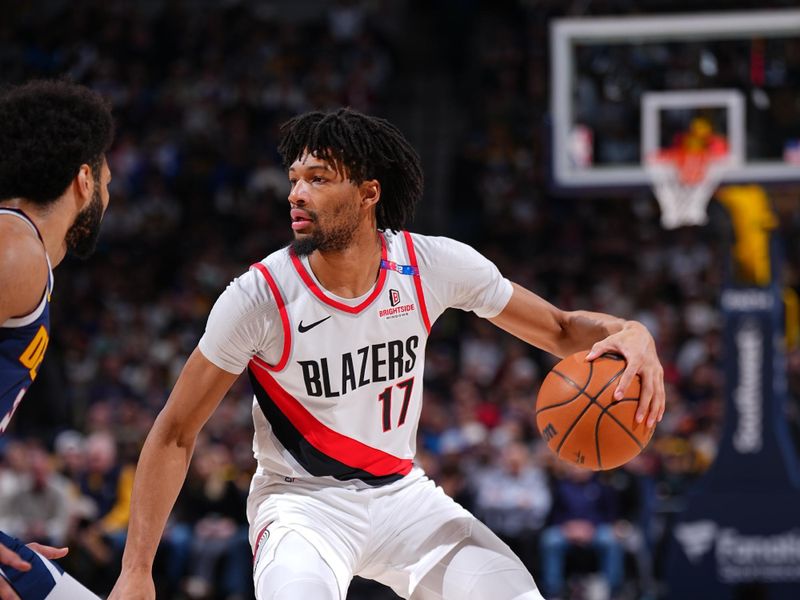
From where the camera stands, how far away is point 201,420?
3.73m

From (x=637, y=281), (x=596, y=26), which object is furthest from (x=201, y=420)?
(x=637, y=281)

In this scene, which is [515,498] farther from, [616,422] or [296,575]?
[296,575]

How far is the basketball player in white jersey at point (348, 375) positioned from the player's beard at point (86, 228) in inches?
18.2

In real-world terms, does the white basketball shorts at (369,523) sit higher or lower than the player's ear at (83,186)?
lower

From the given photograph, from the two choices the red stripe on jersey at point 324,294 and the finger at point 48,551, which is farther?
the red stripe on jersey at point 324,294

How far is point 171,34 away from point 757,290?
1013cm

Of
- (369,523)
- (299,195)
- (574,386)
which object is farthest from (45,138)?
(574,386)

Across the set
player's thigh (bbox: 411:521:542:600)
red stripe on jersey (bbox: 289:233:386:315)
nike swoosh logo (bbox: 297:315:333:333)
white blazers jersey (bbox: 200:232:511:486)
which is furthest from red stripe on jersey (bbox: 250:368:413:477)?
player's thigh (bbox: 411:521:542:600)

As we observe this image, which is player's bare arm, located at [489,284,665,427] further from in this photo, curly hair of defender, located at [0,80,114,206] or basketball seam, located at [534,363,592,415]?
curly hair of defender, located at [0,80,114,206]

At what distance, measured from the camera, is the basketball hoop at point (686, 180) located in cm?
948

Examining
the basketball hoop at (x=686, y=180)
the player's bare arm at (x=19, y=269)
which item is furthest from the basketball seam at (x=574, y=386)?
the basketball hoop at (x=686, y=180)

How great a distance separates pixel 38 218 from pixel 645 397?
2023 mm

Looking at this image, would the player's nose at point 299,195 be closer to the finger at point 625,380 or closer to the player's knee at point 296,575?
the player's knee at point 296,575

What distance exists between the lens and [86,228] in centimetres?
357
